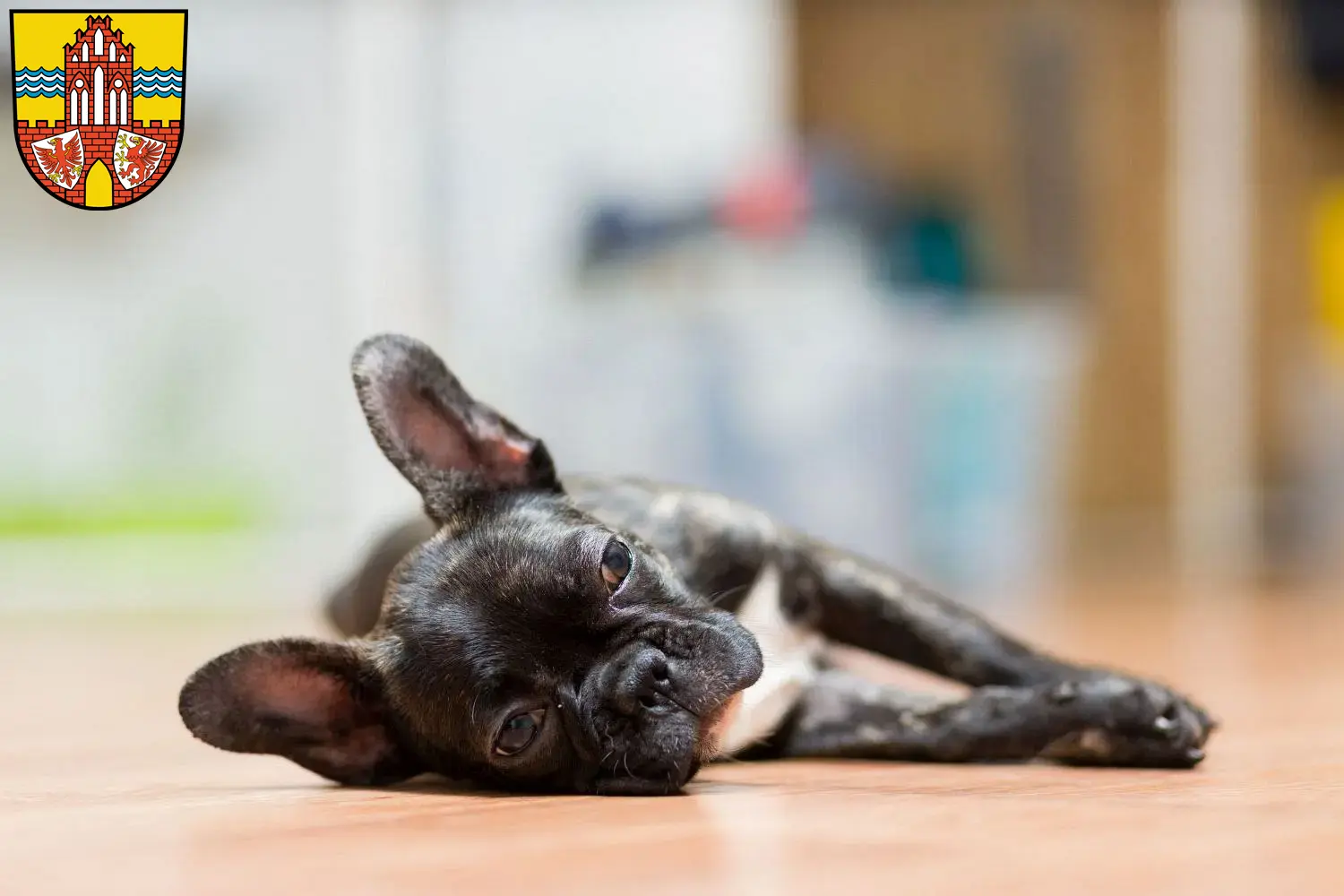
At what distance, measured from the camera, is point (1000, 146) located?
380 inches

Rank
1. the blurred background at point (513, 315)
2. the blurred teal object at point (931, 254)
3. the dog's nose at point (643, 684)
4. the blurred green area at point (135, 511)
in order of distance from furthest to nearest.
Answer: the blurred teal object at point (931, 254), the blurred green area at point (135, 511), the blurred background at point (513, 315), the dog's nose at point (643, 684)

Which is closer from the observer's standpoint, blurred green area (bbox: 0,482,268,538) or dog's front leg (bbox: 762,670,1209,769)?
dog's front leg (bbox: 762,670,1209,769)

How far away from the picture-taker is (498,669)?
2217mm

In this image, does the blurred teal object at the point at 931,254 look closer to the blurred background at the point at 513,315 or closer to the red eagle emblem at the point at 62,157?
the blurred background at the point at 513,315

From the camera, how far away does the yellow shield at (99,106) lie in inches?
92.0

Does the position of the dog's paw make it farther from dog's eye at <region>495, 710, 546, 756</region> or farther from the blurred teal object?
the blurred teal object

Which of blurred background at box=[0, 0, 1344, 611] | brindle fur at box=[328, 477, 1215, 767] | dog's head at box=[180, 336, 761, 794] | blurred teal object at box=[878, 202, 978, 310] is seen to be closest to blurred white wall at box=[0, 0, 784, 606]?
blurred background at box=[0, 0, 1344, 611]

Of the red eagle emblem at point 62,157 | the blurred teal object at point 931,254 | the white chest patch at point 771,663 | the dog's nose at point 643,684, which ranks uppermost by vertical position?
the red eagle emblem at point 62,157

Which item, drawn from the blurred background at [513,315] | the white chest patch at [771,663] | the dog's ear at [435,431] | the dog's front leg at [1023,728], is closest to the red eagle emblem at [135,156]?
the dog's ear at [435,431]

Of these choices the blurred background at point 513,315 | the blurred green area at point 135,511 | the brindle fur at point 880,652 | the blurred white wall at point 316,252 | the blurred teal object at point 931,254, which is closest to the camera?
the brindle fur at point 880,652

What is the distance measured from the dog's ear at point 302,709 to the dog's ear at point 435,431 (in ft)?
1.02

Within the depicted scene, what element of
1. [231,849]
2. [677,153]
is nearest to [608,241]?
[677,153]

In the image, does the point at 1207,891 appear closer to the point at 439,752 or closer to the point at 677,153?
the point at 439,752

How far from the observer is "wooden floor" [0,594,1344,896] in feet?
5.30
